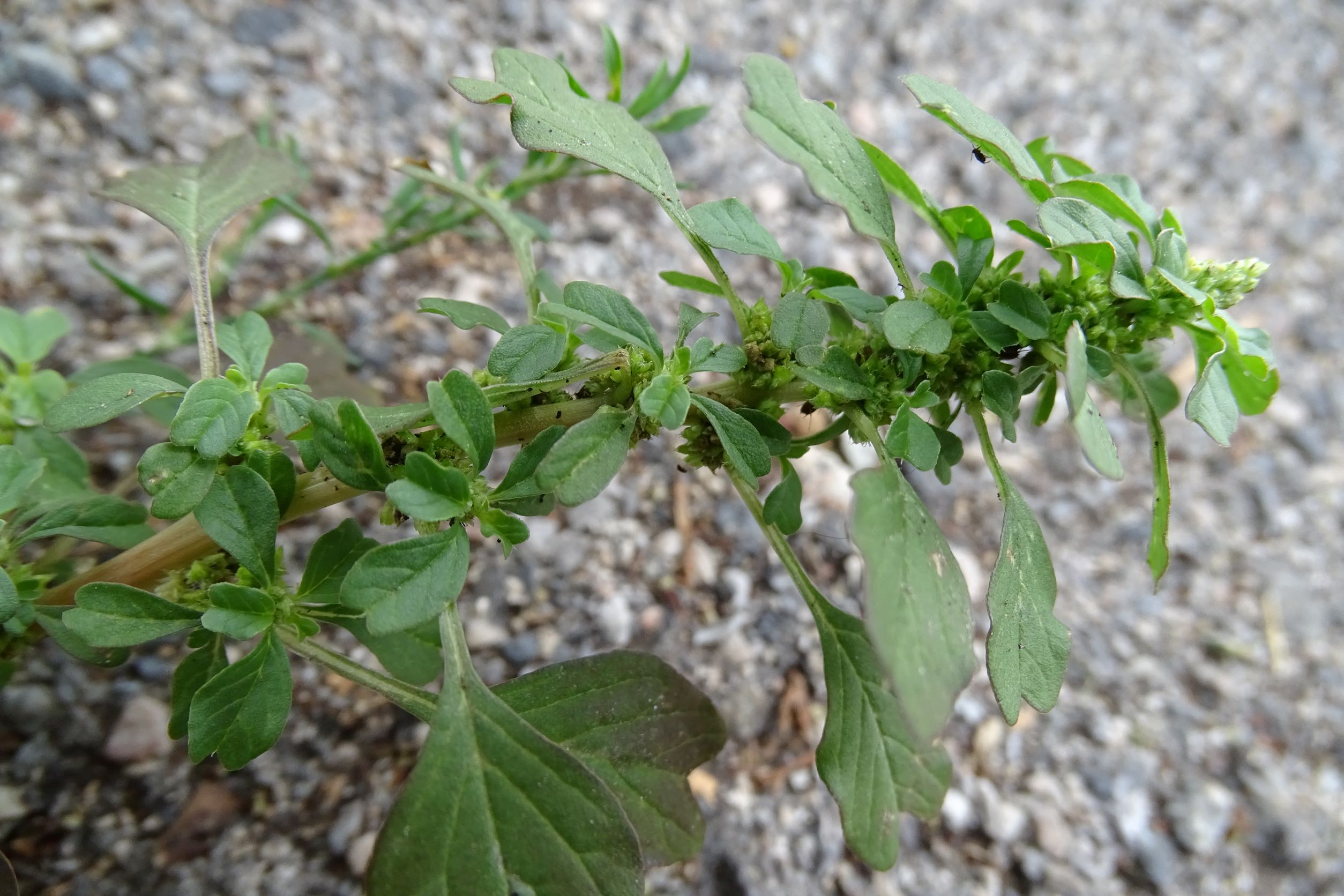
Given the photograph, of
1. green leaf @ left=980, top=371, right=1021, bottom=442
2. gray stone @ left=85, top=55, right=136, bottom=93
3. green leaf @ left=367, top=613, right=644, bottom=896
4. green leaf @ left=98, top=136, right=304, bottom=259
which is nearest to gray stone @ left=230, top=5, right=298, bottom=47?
Result: gray stone @ left=85, top=55, right=136, bottom=93

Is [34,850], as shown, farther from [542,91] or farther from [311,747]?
[542,91]

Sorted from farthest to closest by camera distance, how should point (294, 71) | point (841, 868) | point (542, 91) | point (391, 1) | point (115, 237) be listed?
point (391, 1) < point (294, 71) < point (115, 237) < point (841, 868) < point (542, 91)

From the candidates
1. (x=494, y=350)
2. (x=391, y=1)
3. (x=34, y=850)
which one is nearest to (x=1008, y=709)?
(x=494, y=350)

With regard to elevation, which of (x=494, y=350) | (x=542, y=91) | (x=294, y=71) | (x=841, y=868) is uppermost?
(x=542, y=91)

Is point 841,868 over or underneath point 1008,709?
underneath

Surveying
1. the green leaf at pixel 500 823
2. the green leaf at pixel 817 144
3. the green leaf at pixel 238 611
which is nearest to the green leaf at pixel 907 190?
the green leaf at pixel 817 144

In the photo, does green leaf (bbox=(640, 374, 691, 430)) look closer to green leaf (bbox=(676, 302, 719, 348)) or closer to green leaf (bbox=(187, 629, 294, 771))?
green leaf (bbox=(676, 302, 719, 348))

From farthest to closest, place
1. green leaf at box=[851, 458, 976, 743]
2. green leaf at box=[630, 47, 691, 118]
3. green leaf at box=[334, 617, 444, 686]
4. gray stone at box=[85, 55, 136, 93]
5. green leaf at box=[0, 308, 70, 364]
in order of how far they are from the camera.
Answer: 1. gray stone at box=[85, 55, 136, 93]
2. green leaf at box=[630, 47, 691, 118]
3. green leaf at box=[0, 308, 70, 364]
4. green leaf at box=[334, 617, 444, 686]
5. green leaf at box=[851, 458, 976, 743]
